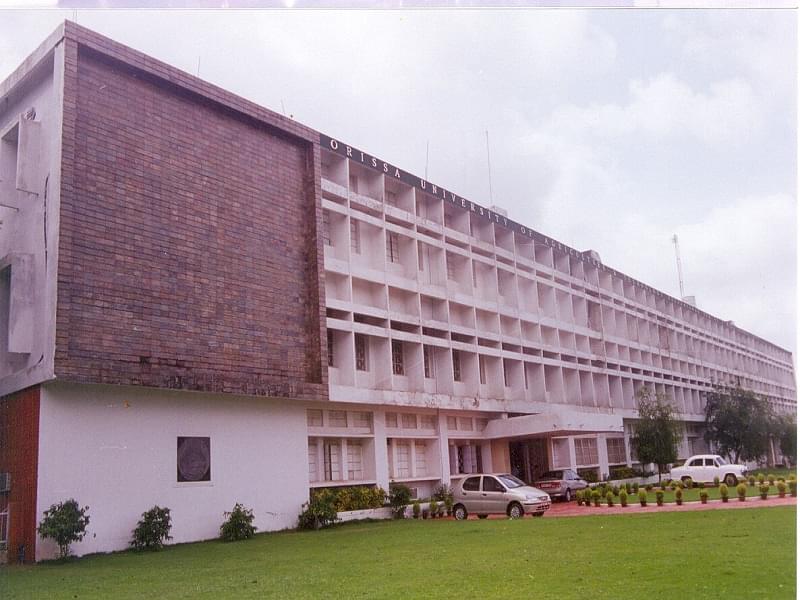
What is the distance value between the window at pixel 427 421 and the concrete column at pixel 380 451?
2195mm

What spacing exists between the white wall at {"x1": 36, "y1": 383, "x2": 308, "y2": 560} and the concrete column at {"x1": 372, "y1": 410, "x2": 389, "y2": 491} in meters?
3.37

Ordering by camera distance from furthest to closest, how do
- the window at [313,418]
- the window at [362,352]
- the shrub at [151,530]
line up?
the window at [362,352], the window at [313,418], the shrub at [151,530]

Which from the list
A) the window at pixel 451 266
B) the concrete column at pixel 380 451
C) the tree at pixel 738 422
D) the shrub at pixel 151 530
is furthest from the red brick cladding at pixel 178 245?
the tree at pixel 738 422

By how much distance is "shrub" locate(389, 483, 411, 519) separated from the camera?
76.4ft

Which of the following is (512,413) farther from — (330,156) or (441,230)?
(330,156)

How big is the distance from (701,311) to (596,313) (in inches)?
366

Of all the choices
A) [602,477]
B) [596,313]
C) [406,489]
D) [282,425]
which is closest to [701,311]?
[596,313]

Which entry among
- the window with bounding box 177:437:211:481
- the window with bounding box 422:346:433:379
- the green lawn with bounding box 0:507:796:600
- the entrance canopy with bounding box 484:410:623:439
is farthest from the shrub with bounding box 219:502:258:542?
the entrance canopy with bounding box 484:410:623:439

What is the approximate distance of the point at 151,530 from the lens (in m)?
16.6

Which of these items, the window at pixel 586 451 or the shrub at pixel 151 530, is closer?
the shrub at pixel 151 530

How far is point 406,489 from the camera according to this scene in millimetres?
23578

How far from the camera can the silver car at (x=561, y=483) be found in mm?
27781

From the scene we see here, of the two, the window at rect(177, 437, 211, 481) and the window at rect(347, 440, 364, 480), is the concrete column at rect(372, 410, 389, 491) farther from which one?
the window at rect(177, 437, 211, 481)

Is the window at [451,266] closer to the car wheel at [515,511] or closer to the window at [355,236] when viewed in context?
the window at [355,236]
